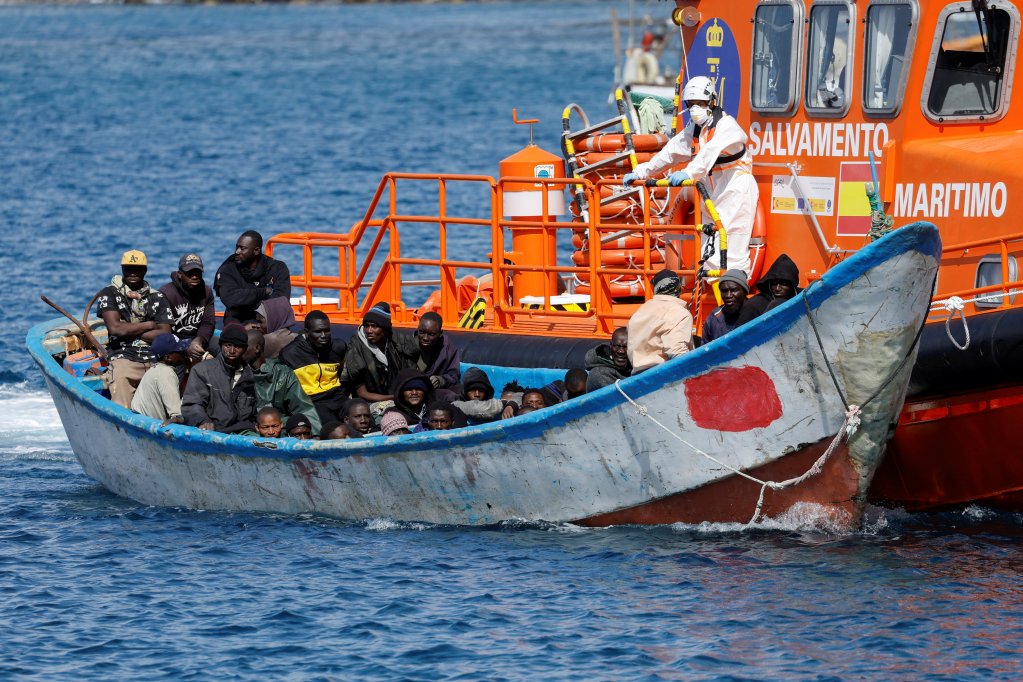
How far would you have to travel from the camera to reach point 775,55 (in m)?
12.9

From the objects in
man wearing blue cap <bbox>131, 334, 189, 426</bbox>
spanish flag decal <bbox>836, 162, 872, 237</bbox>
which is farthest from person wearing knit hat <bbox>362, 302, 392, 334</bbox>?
spanish flag decal <bbox>836, 162, 872, 237</bbox>

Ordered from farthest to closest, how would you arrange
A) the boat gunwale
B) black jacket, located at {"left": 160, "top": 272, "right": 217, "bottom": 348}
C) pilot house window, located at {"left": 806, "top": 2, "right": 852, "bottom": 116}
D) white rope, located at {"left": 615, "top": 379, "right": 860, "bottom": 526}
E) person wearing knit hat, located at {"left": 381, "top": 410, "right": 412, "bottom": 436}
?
black jacket, located at {"left": 160, "top": 272, "right": 217, "bottom": 348} → pilot house window, located at {"left": 806, "top": 2, "right": 852, "bottom": 116} → person wearing knit hat, located at {"left": 381, "top": 410, "right": 412, "bottom": 436} → white rope, located at {"left": 615, "top": 379, "right": 860, "bottom": 526} → the boat gunwale

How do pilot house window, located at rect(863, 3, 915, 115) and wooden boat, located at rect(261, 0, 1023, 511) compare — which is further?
pilot house window, located at rect(863, 3, 915, 115)

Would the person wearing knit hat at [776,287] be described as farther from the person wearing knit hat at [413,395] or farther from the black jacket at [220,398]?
the black jacket at [220,398]

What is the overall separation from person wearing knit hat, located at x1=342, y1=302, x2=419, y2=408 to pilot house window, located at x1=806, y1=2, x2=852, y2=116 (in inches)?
146

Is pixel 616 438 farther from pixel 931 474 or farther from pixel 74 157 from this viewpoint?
pixel 74 157

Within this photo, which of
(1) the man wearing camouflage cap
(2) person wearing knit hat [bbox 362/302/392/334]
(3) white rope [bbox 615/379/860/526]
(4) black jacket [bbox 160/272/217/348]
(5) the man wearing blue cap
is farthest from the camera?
(4) black jacket [bbox 160/272/217/348]

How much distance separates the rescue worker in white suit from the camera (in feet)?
41.5

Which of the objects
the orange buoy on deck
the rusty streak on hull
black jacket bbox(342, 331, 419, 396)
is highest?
the orange buoy on deck

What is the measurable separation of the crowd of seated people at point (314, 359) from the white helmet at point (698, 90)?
58.1 inches

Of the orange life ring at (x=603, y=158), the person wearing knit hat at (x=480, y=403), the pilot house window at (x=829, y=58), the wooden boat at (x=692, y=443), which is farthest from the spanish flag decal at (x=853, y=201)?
the person wearing knit hat at (x=480, y=403)

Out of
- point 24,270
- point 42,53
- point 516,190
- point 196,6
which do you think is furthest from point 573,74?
point 196,6

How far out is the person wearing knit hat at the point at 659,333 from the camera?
455 inches

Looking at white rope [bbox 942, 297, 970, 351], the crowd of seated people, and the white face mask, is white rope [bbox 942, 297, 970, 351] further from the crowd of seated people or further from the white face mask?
the white face mask
